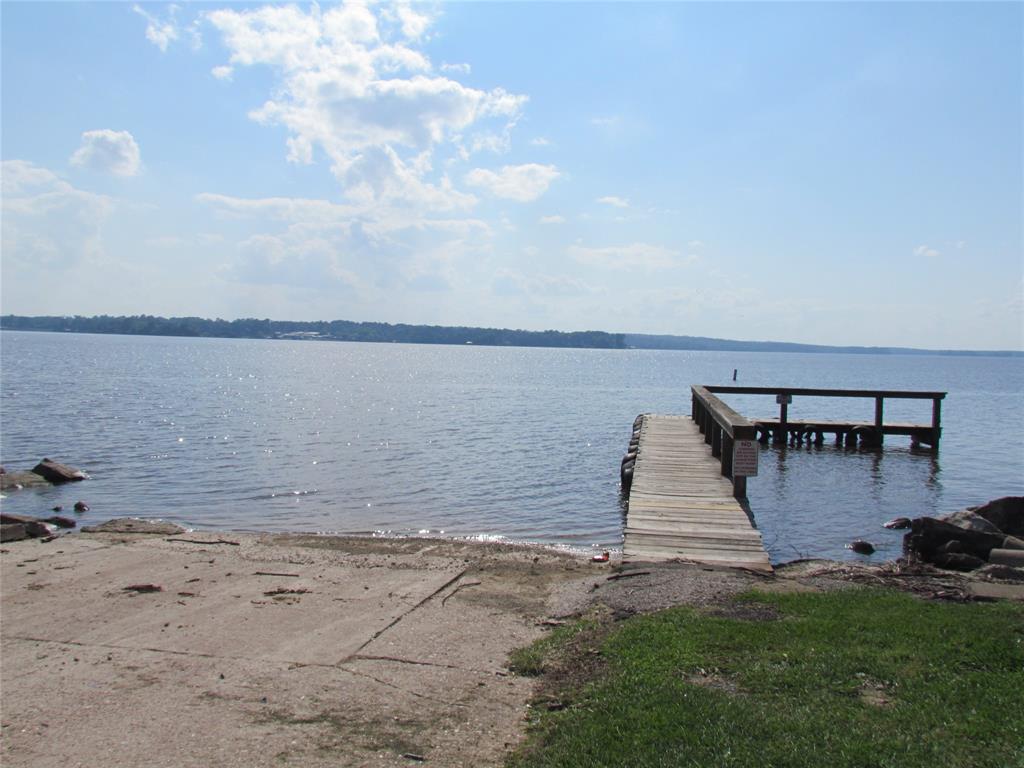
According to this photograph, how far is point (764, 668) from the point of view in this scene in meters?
6.05

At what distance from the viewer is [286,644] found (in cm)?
759

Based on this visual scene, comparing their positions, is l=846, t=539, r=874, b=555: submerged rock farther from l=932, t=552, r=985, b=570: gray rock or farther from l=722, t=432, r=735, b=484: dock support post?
l=932, t=552, r=985, b=570: gray rock

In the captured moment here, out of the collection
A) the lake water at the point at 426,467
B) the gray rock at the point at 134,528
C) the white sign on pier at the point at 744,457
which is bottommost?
the lake water at the point at 426,467

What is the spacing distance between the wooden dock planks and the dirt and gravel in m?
0.63

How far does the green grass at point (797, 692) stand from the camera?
15.4 ft

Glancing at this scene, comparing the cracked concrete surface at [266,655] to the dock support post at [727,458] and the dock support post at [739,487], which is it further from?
the dock support post at [727,458]

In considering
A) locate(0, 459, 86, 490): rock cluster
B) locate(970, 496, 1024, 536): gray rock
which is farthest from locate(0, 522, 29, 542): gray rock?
locate(970, 496, 1024, 536): gray rock

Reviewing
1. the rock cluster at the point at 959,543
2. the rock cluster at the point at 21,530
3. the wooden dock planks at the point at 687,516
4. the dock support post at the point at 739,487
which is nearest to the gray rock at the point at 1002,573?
the rock cluster at the point at 959,543

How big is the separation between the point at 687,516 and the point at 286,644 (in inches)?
283

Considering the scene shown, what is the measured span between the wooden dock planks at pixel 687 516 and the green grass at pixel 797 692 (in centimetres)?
313

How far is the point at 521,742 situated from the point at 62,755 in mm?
2890

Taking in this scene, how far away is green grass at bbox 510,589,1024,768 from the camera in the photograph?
4.71 meters

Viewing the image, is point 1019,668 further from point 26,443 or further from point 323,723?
point 26,443

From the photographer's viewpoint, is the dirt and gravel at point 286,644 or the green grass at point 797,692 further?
the dirt and gravel at point 286,644
